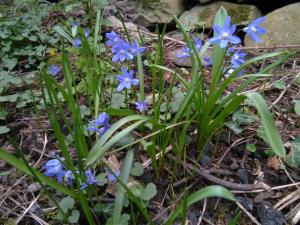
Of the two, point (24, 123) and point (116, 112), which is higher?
point (116, 112)

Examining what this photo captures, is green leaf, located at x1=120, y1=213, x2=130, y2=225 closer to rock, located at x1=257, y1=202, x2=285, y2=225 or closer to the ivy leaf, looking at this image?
rock, located at x1=257, y1=202, x2=285, y2=225

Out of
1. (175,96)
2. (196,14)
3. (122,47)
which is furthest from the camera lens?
(196,14)

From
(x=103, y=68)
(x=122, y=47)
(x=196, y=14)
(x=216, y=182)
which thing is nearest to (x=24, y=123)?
(x=103, y=68)

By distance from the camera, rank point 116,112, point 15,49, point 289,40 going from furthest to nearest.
Answer: point 289,40
point 15,49
point 116,112

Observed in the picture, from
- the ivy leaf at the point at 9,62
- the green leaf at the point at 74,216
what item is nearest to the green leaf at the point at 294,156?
the green leaf at the point at 74,216

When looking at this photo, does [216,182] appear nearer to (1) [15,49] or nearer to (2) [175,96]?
(2) [175,96]

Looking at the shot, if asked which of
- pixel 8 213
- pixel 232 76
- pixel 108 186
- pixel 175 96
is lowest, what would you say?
pixel 8 213

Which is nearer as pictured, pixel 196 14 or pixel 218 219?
pixel 218 219
